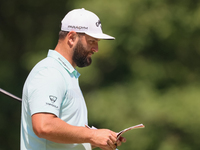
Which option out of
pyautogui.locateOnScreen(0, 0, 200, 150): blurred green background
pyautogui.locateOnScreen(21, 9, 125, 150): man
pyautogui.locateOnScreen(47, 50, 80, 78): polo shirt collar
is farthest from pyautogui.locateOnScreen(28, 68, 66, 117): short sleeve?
pyautogui.locateOnScreen(0, 0, 200, 150): blurred green background

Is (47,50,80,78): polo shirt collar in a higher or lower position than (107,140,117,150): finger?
higher

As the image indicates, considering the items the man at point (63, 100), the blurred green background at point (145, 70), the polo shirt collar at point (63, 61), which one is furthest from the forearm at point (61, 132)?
the blurred green background at point (145, 70)

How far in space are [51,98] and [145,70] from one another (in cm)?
395

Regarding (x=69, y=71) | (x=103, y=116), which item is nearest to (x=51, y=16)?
(x=103, y=116)

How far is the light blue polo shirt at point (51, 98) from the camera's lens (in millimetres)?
1668

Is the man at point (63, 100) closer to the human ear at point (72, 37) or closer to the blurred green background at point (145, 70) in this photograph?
the human ear at point (72, 37)

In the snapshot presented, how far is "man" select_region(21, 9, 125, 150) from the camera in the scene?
1649 millimetres

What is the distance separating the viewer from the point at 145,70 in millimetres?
5539

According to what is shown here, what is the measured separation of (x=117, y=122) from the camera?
5266 millimetres

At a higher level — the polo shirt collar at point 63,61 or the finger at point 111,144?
the polo shirt collar at point 63,61

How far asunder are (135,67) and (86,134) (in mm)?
3980

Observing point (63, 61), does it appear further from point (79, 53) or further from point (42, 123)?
point (42, 123)

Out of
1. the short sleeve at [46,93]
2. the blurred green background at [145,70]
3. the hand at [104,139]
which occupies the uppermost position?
the short sleeve at [46,93]

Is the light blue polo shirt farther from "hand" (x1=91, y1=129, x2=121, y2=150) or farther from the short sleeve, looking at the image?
"hand" (x1=91, y1=129, x2=121, y2=150)
